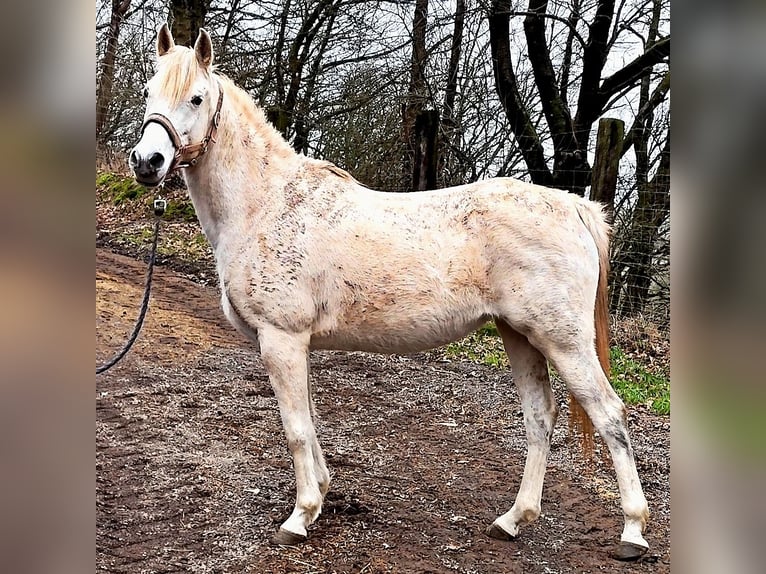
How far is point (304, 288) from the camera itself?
2822 millimetres

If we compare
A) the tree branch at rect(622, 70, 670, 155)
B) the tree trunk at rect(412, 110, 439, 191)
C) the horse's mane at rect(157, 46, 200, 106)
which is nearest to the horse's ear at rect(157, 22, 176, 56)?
the horse's mane at rect(157, 46, 200, 106)

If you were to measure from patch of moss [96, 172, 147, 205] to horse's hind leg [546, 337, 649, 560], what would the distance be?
368 inches

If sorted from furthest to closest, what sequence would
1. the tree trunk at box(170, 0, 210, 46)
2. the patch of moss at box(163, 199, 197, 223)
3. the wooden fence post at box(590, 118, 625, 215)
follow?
the patch of moss at box(163, 199, 197, 223) → the tree trunk at box(170, 0, 210, 46) → the wooden fence post at box(590, 118, 625, 215)

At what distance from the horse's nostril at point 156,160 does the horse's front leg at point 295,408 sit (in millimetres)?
869

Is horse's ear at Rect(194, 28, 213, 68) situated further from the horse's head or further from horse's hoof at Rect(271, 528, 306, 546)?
horse's hoof at Rect(271, 528, 306, 546)

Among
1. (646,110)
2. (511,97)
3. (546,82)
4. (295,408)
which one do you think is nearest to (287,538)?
(295,408)

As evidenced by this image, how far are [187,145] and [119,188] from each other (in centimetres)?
892

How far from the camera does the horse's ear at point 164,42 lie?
9.37 feet

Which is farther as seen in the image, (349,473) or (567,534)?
(349,473)

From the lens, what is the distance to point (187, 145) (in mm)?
2721

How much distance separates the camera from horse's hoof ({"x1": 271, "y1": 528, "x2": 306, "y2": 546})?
2.83m
